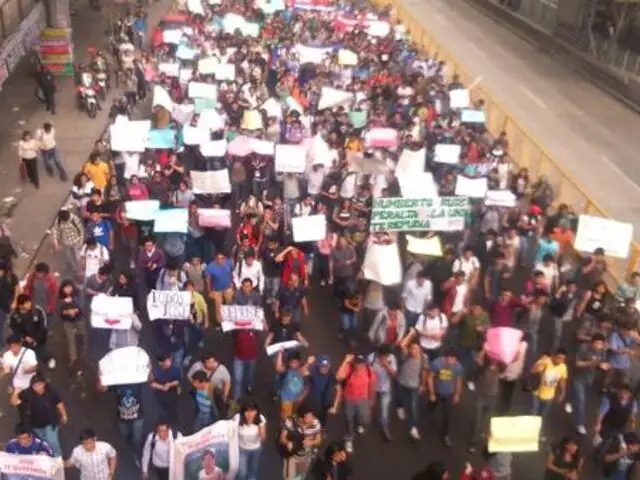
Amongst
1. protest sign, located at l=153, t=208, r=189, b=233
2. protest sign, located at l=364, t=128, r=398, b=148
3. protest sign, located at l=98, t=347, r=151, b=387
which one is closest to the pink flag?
protest sign, located at l=98, t=347, r=151, b=387

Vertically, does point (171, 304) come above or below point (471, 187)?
below

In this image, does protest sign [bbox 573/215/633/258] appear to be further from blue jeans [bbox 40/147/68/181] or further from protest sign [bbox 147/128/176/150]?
blue jeans [bbox 40/147/68/181]

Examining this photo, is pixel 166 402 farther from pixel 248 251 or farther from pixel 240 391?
pixel 248 251

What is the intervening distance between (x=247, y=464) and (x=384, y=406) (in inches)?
78.7

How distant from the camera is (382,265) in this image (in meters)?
11.6

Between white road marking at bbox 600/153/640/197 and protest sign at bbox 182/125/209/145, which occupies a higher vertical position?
protest sign at bbox 182/125/209/145

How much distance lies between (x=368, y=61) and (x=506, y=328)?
42.3 feet

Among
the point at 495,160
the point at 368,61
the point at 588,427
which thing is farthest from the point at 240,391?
the point at 368,61

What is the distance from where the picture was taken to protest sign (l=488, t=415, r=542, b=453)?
8.49 meters

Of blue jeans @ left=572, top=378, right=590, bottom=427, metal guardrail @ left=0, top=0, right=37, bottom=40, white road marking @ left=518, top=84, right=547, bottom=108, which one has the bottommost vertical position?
white road marking @ left=518, top=84, right=547, bottom=108

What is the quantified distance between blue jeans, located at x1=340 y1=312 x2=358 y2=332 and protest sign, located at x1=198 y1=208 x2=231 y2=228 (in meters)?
2.37

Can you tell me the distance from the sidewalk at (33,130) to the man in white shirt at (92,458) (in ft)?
21.5

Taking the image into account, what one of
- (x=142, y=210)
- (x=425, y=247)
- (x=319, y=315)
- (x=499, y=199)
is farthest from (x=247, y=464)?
(x=499, y=199)

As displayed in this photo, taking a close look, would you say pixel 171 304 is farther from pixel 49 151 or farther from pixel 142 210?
pixel 49 151
